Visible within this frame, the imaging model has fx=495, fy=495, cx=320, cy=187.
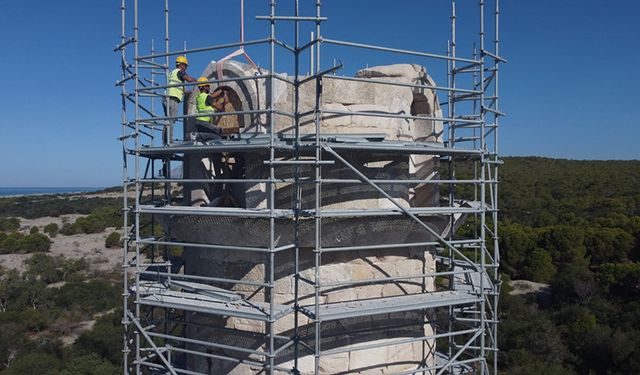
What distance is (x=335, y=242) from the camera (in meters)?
5.98

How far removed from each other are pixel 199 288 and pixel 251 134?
2088mm

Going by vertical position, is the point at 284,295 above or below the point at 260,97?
below

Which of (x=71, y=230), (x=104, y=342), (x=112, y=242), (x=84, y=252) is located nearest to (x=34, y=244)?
(x=84, y=252)

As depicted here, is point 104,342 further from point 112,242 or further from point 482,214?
point 112,242

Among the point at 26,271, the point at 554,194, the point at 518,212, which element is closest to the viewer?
the point at 26,271

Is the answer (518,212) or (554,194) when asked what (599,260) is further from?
(554,194)

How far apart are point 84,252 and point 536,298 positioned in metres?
37.0

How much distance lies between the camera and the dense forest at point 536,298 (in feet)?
70.6

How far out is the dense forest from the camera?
2152 centimetres

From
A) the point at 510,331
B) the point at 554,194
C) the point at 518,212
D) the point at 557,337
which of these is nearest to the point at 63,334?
the point at 510,331

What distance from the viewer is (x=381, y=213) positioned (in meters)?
5.65

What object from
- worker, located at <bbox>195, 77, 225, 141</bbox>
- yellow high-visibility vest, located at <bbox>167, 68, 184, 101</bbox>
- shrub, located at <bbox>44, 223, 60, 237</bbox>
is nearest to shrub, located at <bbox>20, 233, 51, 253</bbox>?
shrub, located at <bbox>44, 223, 60, 237</bbox>

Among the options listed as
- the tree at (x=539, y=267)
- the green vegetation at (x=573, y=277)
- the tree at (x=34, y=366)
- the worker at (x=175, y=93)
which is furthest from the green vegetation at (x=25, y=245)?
the worker at (x=175, y=93)

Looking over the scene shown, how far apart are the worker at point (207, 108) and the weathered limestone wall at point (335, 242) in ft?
0.88
